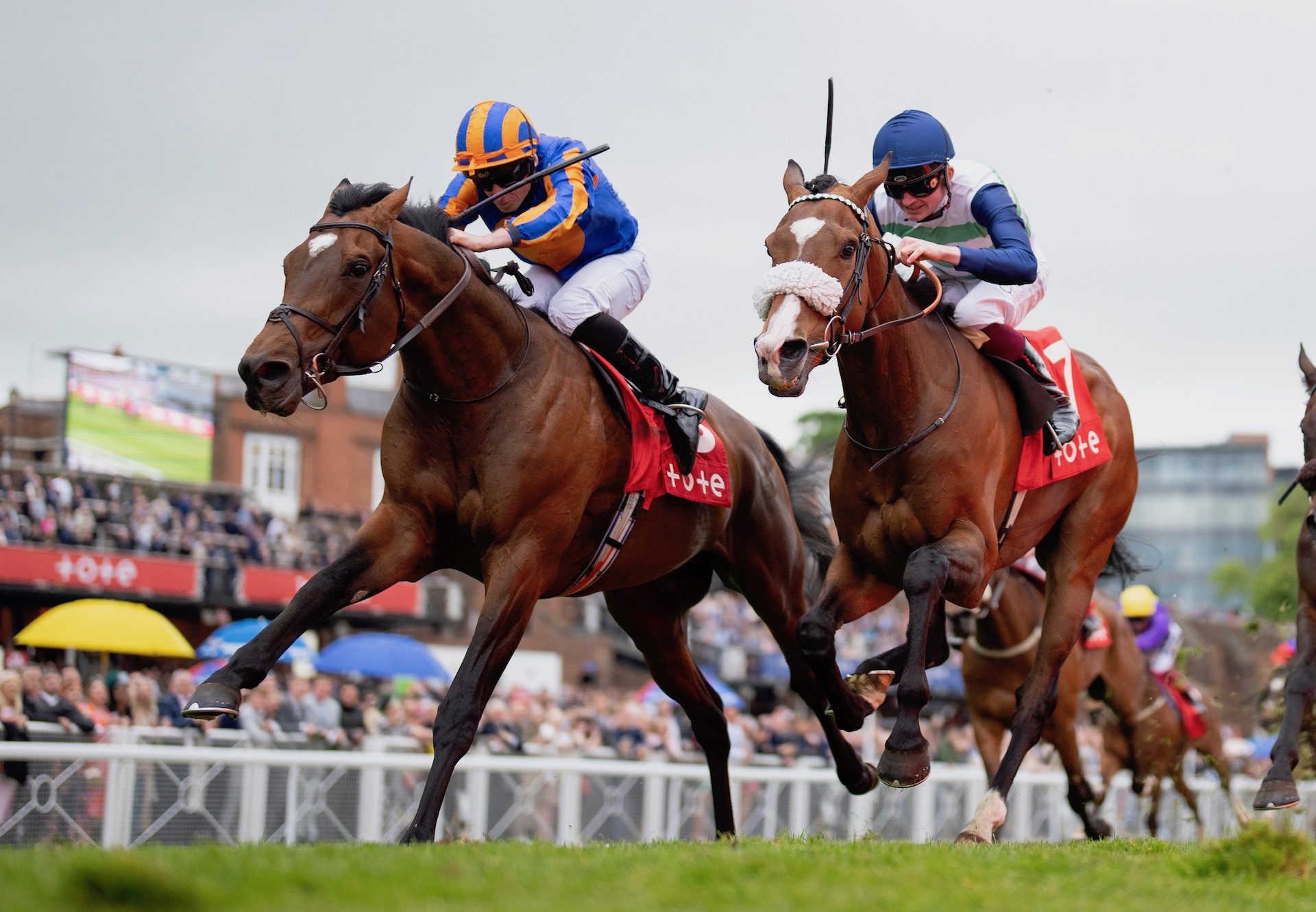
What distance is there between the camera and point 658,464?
7379 millimetres

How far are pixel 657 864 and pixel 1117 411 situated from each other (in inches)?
174

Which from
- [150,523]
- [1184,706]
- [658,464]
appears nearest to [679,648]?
[658,464]

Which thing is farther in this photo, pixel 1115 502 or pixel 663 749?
pixel 663 749

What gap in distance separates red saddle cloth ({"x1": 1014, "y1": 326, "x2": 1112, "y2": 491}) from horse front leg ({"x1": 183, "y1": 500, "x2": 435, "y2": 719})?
2709 millimetres

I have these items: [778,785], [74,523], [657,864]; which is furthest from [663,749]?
[74,523]

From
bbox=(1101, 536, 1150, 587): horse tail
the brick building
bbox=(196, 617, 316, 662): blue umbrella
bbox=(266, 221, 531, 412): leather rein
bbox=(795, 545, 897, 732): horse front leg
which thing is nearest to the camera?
bbox=(266, 221, 531, 412): leather rein

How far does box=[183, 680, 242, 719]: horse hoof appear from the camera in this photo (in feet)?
19.4

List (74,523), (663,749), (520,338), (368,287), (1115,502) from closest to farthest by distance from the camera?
(368,287) → (520,338) → (1115,502) → (663,749) → (74,523)

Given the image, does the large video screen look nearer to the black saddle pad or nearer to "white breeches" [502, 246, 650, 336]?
"white breeches" [502, 246, 650, 336]

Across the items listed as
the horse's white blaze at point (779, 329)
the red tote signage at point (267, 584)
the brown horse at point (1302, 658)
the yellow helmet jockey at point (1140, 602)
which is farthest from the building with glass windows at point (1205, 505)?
the horse's white blaze at point (779, 329)

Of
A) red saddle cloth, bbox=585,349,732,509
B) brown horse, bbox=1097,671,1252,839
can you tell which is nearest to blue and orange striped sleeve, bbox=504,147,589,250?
red saddle cloth, bbox=585,349,732,509

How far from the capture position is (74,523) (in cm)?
2781

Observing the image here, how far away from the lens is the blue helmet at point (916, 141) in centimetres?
688

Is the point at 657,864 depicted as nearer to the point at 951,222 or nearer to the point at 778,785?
the point at 951,222
